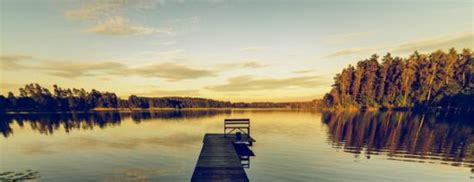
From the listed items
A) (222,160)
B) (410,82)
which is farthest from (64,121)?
(410,82)

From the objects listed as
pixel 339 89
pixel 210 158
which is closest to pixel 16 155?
pixel 210 158

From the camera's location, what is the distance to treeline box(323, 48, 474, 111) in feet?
296

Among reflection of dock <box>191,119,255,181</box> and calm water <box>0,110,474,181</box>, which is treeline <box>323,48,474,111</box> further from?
reflection of dock <box>191,119,255,181</box>

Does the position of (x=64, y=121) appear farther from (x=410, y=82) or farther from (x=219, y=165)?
(x=410, y=82)

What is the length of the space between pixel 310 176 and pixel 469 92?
290 ft

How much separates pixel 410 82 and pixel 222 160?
379 feet

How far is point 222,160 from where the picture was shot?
774 inches

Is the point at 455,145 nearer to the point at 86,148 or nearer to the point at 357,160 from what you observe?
the point at 357,160

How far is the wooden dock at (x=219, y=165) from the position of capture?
51.4 ft

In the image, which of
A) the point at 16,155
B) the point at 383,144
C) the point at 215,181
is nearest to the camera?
the point at 215,181

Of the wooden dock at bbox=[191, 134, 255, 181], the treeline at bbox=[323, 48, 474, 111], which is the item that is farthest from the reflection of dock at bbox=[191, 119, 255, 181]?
the treeline at bbox=[323, 48, 474, 111]

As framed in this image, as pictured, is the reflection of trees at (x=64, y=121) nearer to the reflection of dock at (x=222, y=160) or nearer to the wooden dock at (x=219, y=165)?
the reflection of dock at (x=222, y=160)

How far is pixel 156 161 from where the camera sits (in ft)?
81.2

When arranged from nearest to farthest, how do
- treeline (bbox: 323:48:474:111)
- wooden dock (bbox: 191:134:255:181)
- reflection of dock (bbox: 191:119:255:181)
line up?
wooden dock (bbox: 191:134:255:181) → reflection of dock (bbox: 191:119:255:181) → treeline (bbox: 323:48:474:111)
